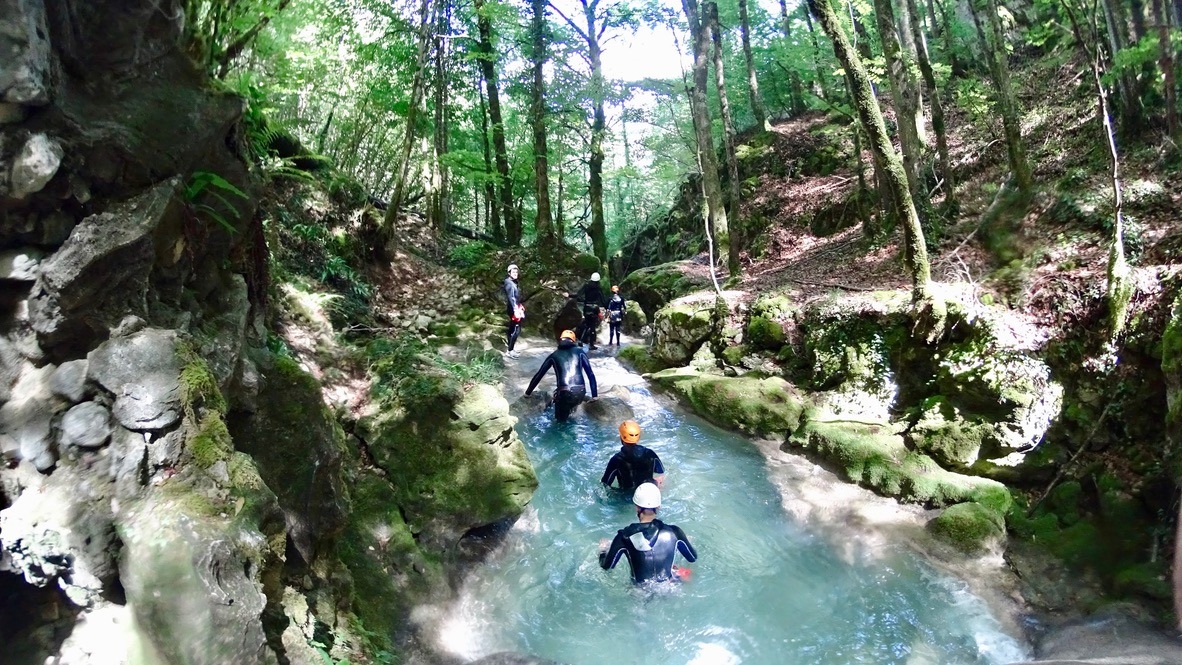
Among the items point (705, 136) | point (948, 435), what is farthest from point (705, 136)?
point (948, 435)

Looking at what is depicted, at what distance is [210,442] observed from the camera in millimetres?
3078

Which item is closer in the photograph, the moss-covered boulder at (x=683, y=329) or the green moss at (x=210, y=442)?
the green moss at (x=210, y=442)

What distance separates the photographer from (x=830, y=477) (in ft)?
26.6

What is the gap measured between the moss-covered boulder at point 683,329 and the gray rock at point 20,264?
10.9 m

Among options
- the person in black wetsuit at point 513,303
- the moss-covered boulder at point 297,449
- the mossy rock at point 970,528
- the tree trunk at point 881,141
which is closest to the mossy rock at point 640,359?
the person in black wetsuit at point 513,303

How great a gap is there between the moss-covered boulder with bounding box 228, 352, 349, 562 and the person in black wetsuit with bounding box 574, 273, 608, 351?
9930mm

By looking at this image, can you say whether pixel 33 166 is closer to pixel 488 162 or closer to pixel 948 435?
pixel 948 435

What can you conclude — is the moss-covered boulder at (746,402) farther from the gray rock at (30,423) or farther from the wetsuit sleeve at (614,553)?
the gray rock at (30,423)

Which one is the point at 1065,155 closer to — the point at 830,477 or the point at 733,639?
the point at 830,477

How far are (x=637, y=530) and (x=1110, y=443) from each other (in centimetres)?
552

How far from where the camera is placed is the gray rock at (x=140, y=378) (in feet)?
9.42

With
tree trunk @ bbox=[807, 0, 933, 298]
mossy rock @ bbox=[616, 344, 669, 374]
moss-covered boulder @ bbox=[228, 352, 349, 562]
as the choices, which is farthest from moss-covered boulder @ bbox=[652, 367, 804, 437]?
moss-covered boulder @ bbox=[228, 352, 349, 562]

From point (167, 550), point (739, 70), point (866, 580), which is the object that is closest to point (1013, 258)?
point (866, 580)

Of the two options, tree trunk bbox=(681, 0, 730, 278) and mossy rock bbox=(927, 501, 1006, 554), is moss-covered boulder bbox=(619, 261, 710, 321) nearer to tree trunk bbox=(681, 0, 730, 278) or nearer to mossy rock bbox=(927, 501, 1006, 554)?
tree trunk bbox=(681, 0, 730, 278)
